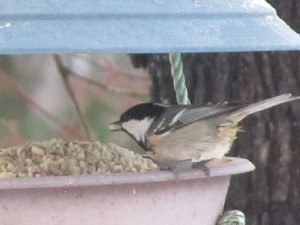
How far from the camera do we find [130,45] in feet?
5.13

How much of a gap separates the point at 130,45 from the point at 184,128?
2.39 ft

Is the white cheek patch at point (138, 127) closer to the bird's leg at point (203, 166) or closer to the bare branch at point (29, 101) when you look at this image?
the bird's leg at point (203, 166)

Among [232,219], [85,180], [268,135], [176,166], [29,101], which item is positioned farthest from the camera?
[29,101]

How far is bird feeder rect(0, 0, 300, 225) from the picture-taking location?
1571 mm

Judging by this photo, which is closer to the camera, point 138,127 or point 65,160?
point 65,160

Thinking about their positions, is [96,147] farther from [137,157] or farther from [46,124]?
[46,124]

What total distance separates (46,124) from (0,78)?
436 millimetres

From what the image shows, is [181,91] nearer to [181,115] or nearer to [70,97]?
[181,115]

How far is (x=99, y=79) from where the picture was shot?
433 cm

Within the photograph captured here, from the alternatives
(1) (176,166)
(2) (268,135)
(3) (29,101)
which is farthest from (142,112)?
(3) (29,101)

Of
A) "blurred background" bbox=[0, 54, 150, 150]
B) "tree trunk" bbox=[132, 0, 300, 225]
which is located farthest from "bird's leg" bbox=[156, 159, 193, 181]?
"blurred background" bbox=[0, 54, 150, 150]

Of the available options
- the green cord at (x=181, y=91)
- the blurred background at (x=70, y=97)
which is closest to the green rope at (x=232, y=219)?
the green cord at (x=181, y=91)

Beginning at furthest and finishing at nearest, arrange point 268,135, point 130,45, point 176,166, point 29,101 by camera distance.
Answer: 1. point 29,101
2. point 268,135
3. point 176,166
4. point 130,45

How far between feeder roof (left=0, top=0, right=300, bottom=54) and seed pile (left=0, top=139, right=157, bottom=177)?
41cm
